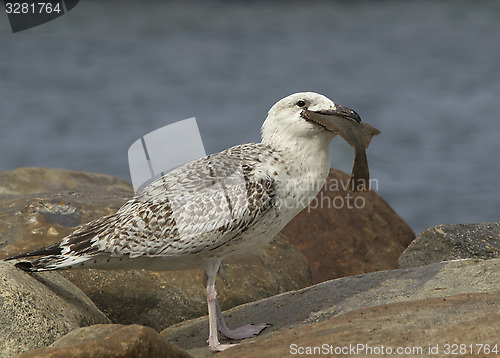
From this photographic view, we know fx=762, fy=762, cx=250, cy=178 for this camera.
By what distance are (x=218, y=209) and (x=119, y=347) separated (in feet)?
6.46

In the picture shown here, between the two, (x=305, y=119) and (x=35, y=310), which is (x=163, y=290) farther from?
(x=305, y=119)

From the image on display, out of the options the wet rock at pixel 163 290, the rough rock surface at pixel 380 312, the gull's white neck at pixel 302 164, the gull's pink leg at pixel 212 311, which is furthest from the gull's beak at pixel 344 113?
the wet rock at pixel 163 290

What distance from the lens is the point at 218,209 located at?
7105 mm

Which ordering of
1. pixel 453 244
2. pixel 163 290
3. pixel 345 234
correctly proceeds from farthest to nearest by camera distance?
pixel 345 234 → pixel 453 244 → pixel 163 290

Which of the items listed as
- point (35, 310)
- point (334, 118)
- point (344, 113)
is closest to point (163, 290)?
point (35, 310)

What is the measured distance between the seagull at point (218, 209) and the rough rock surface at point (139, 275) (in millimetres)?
1050

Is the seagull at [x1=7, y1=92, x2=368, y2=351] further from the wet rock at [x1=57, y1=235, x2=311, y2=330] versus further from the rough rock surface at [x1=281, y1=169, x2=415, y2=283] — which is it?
the rough rock surface at [x1=281, y1=169, x2=415, y2=283]

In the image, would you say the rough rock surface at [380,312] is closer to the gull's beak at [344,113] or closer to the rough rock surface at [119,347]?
the rough rock surface at [119,347]

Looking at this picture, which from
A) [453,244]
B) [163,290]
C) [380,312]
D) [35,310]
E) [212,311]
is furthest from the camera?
[453,244]

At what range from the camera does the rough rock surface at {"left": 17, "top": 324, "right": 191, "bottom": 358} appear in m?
5.44

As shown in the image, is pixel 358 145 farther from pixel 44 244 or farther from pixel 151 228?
pixel 44 244

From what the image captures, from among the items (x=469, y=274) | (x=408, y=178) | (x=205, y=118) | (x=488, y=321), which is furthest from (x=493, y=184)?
(x=488, y=321)

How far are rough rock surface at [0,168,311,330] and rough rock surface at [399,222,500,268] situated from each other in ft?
4.57

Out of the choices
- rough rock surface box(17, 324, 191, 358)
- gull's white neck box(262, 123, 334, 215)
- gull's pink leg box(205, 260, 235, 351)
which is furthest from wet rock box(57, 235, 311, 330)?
rough rock surface box(17, 324, 191, 358)
